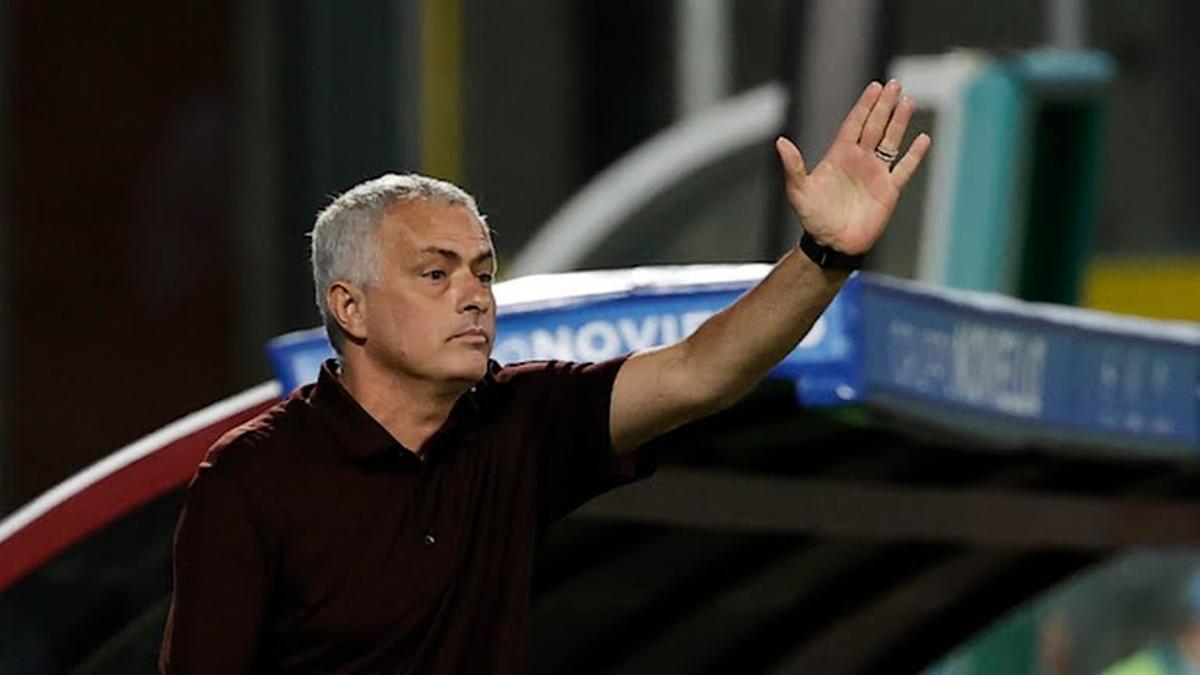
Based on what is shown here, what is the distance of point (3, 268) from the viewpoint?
575 inches

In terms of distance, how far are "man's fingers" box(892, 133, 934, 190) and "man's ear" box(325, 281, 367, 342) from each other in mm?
603

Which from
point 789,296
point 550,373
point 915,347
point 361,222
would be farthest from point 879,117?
point 915,347

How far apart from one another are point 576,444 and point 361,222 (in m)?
0.35

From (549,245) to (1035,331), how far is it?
643 centimetres

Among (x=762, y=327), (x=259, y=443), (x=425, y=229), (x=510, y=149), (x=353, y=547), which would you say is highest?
(x=425, y=229)

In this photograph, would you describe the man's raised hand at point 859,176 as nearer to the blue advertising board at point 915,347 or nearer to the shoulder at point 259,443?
the shoulder at point 259,443

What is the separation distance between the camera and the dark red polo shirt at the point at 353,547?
14.9ft

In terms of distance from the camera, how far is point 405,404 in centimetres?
468

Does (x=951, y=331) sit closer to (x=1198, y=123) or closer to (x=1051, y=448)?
(x=1051, y=448)


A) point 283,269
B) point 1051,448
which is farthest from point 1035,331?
point 283,269

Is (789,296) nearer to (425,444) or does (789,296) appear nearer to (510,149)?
(425,444)

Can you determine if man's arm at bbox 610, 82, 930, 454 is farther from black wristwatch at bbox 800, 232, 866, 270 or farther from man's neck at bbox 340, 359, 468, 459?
man's neck at bbox 340, 359, 468, 459

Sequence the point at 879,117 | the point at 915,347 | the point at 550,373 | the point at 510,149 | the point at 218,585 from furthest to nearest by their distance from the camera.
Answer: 1. the point at 510,149
2. the point at 915,347
3. the point at 550,373
4. the point at 879,117
5. the point at 218,585

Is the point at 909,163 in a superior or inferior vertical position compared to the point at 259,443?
superior
